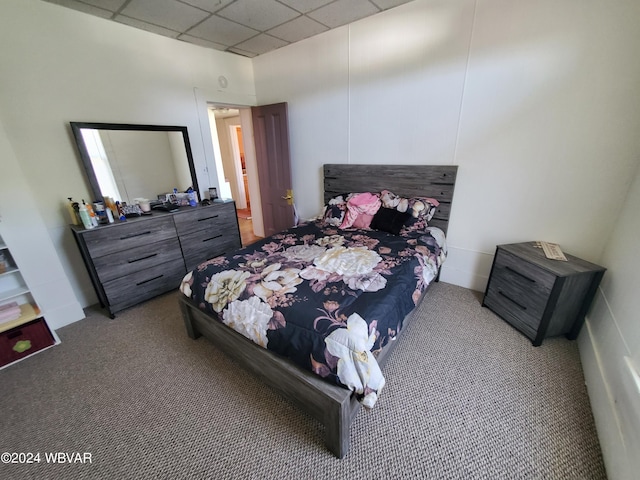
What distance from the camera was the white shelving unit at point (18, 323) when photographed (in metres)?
1.85

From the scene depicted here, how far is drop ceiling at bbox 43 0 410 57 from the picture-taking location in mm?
2135

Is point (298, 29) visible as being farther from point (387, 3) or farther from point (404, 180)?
point (404, 180)

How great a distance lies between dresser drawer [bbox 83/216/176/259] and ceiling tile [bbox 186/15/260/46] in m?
1.94

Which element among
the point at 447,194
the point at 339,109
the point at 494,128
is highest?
the point at 339,109

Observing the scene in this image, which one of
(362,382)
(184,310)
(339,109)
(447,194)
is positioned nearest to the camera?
(362,382)

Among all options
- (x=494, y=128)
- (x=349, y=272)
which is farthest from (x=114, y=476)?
(x=494, y=128)

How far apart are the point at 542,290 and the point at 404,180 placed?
1.49m

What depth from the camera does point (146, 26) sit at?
2475mm

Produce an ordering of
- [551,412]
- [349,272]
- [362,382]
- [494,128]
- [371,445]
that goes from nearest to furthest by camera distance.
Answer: [362,382] < [371,445] < [551,412] < [349,272] < [494,128]

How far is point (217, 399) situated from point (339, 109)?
298 centimetres

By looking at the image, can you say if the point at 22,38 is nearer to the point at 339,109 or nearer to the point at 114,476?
the point at 339,109

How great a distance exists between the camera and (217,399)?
1.57 m

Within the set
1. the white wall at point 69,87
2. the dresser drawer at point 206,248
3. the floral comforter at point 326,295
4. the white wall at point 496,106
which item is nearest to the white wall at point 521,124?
the white wall at point 496,106

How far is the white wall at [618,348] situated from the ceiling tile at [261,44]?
347cm
